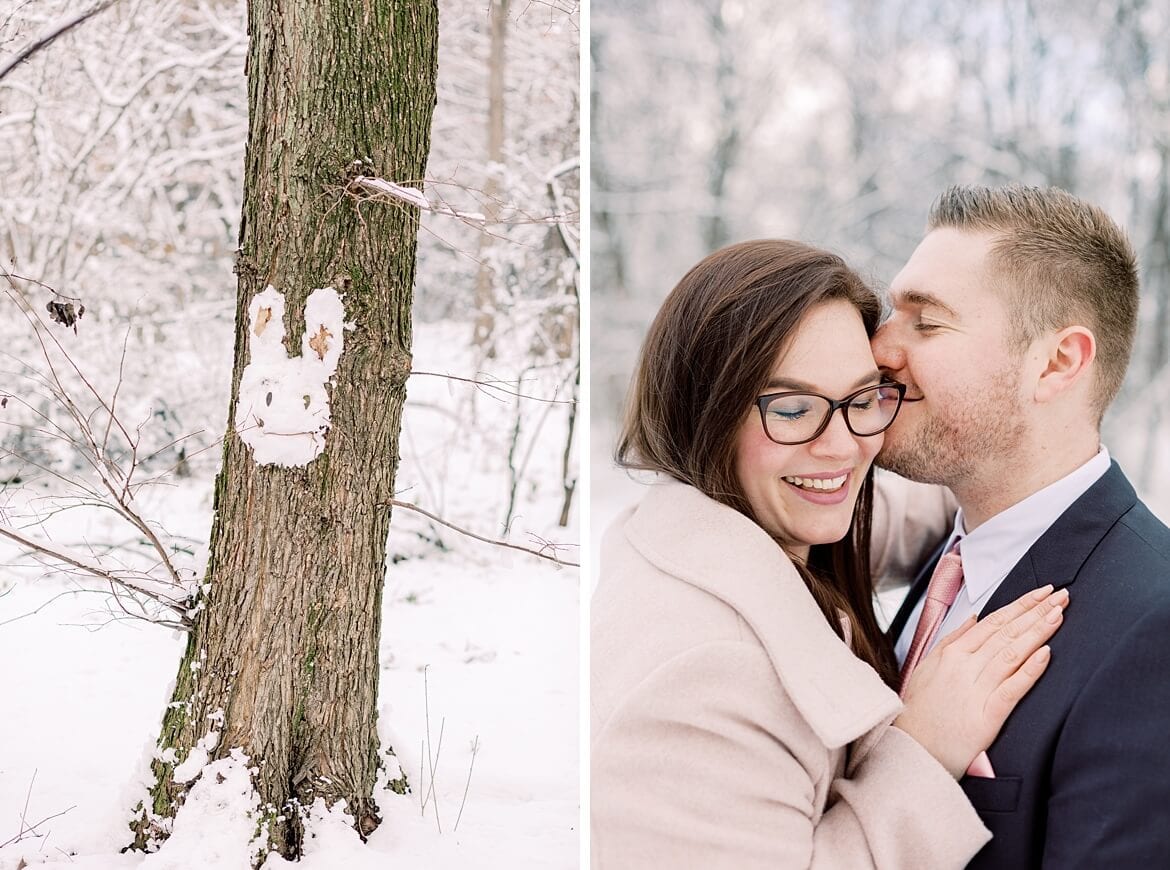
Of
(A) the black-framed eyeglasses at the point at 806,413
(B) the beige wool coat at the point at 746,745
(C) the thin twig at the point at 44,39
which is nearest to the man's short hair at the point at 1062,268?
(A) the black-framed eyeglasses at the point at 806,413

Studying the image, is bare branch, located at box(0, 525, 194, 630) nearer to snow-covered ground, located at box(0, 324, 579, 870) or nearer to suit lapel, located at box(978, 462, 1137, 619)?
snow-covered ground, located at box(0, 324, 579, 870)

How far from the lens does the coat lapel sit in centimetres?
112

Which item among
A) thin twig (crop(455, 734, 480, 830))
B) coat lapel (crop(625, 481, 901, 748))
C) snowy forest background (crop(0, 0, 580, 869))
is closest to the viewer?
coat lapel (crop(625, 481, 901, 748))

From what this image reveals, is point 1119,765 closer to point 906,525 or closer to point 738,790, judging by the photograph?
point 738,790

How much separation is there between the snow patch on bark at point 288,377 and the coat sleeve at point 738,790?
0.80m

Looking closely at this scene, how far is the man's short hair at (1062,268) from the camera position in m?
1.29

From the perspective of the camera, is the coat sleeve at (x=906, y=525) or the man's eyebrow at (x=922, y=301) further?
the coat sleeve at (x=906, y=525)

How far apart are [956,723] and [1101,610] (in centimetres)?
22

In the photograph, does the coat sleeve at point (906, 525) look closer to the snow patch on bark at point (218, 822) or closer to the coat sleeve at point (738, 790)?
the coat sleeve at point (738, 790)

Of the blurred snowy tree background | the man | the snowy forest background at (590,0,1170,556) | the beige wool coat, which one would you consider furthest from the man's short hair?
→ the blurred snowy tree background

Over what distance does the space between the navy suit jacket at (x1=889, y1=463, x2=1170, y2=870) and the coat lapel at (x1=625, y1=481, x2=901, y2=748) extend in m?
0.17

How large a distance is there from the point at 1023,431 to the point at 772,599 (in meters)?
0.44

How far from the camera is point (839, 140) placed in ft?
7.72

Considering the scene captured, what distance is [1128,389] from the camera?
234 centimetres
